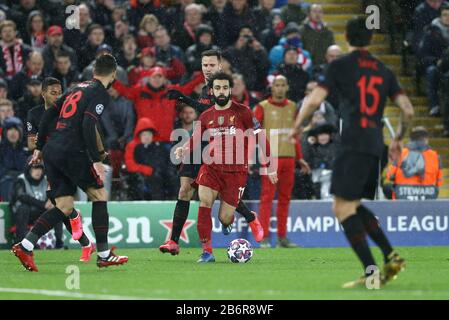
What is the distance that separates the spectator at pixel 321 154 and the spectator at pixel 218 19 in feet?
9.74

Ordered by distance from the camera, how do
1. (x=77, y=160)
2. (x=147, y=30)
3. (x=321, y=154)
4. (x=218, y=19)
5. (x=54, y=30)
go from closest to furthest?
(x=77, y=160) < (x=321, y=154) < (x=54, y=30) < (x=147, y=30) < (x=218, y=19)

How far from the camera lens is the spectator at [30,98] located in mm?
18875

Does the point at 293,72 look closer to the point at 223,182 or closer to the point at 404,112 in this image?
the point at 223,182

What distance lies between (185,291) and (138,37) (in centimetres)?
1131

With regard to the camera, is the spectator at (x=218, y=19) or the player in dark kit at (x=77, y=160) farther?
the spectator at (x=218, y=19)

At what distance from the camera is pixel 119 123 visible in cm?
1972

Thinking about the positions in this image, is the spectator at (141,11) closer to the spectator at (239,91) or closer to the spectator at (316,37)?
the spectator at (316,37)

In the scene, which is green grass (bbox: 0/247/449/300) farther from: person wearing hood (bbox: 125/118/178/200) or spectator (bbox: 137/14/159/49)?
spectator (bbox: 137/14/159/49)

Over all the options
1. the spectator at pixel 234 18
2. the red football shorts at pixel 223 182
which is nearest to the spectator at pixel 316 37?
the spectator at pixel 234 18

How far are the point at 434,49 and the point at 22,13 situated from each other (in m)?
7.47

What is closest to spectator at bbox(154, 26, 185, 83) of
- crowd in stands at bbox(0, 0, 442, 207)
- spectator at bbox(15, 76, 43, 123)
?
crowd in stands at bbox(0, 0, 442, 207)

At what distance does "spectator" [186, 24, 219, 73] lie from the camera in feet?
66.5

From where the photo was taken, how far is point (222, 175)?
1395 cm

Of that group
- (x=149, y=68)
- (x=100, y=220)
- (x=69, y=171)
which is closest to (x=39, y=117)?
(x=69, y=171)
